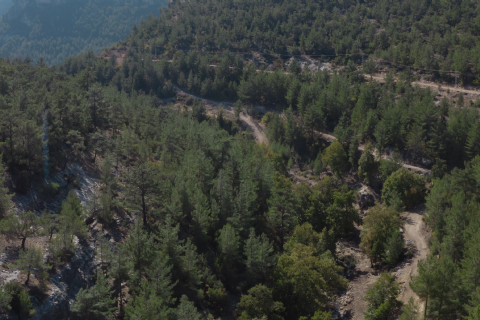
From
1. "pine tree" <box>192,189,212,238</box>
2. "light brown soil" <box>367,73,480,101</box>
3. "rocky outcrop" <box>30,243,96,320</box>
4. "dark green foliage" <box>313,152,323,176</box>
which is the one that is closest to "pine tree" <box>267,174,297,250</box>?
"pine tree" <box>192,189,212,238</box>

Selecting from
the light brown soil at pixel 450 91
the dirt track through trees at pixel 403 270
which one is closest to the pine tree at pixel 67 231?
the dirt track through trees at pixel 403 270

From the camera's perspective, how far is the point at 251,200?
6000cm

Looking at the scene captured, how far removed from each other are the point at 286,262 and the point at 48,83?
64126 millimetres

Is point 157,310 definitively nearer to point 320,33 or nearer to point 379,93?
point 379,93

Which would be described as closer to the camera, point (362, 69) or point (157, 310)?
point (157, 310)

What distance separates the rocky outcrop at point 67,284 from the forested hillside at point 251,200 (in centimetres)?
14

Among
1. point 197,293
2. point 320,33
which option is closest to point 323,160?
point 197,293

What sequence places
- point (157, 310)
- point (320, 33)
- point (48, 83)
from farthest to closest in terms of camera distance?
point (320, 33) < point (48, 83) < point (157, 310)

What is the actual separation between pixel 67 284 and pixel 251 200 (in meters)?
29.4

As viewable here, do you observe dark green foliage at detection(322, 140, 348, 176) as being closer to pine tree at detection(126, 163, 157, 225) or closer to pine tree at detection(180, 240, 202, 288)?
pine tree at detection(126, 163, 157, 225)

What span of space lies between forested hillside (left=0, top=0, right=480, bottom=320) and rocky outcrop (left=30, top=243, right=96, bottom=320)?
14 cm

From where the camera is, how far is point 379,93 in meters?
100

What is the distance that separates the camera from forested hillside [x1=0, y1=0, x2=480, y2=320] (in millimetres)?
40219

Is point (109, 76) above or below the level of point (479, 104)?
below
